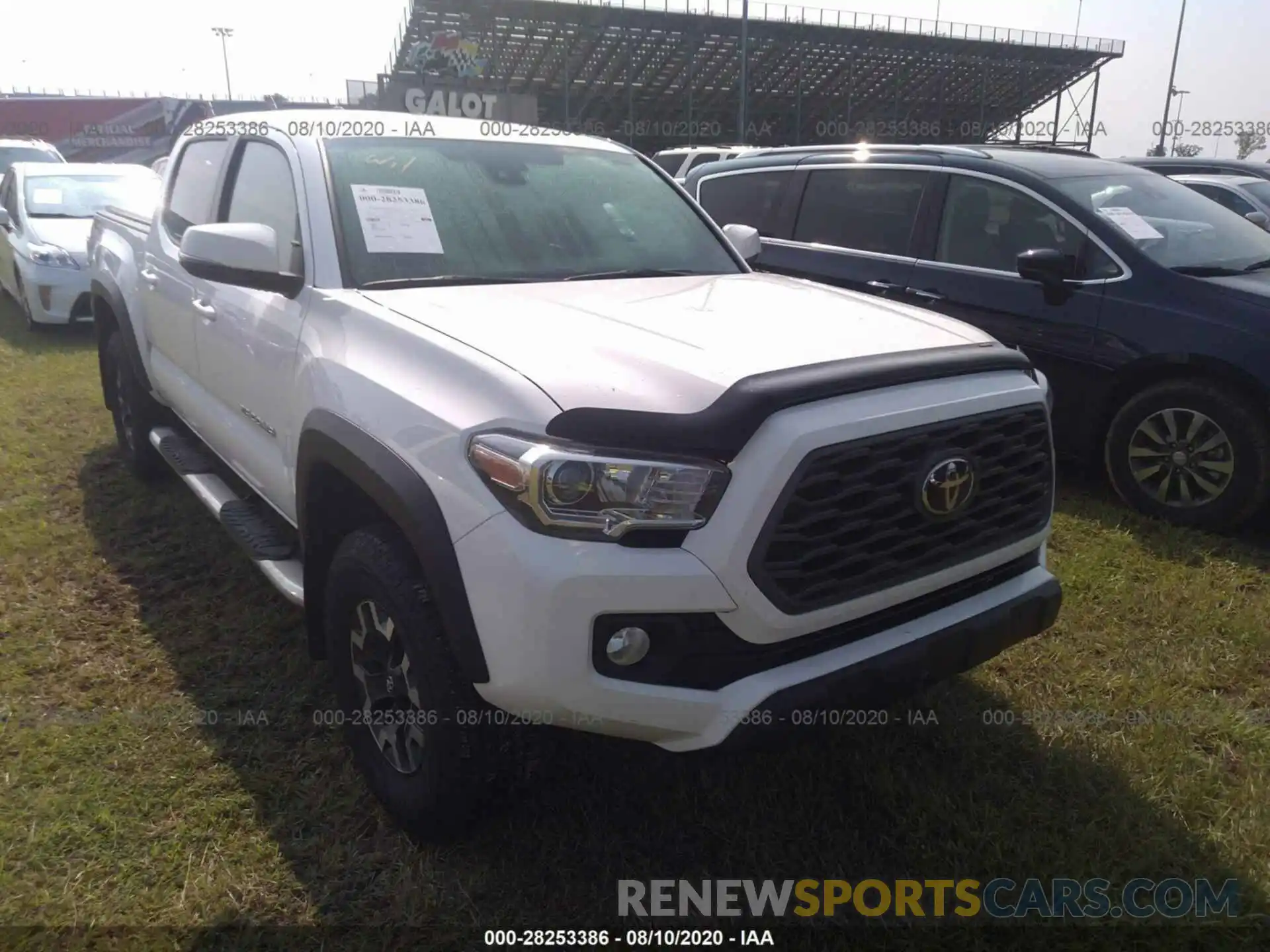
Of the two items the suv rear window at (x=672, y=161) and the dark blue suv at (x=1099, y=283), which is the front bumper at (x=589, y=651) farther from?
the suv rear window at (x=672, y=161)

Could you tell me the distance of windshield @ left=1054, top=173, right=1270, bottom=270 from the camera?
4.76 meters

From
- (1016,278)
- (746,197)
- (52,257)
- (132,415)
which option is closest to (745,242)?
(1016,278)

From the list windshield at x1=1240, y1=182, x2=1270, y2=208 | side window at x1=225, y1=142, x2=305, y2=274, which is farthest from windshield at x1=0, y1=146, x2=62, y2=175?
windshield at x1=1240, y1=182, x2=1270, y2=208

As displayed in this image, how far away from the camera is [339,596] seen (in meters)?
2.51

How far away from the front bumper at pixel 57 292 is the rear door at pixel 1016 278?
7.52 meters

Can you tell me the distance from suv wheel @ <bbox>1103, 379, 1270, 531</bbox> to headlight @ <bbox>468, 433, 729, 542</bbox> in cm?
344

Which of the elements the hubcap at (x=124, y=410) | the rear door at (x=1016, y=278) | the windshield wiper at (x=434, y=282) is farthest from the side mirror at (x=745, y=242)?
the hubcap at (x=124, y=410)

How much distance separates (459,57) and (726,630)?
130ft

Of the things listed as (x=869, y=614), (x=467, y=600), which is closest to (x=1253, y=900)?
(x=869, y=614)

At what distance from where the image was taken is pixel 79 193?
9.88 meters

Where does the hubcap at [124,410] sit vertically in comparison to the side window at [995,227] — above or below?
below

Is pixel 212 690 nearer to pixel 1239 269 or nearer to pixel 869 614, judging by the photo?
pixel 869 614

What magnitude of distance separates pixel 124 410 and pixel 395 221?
3.04m

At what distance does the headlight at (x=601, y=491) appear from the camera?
6.29 feet
